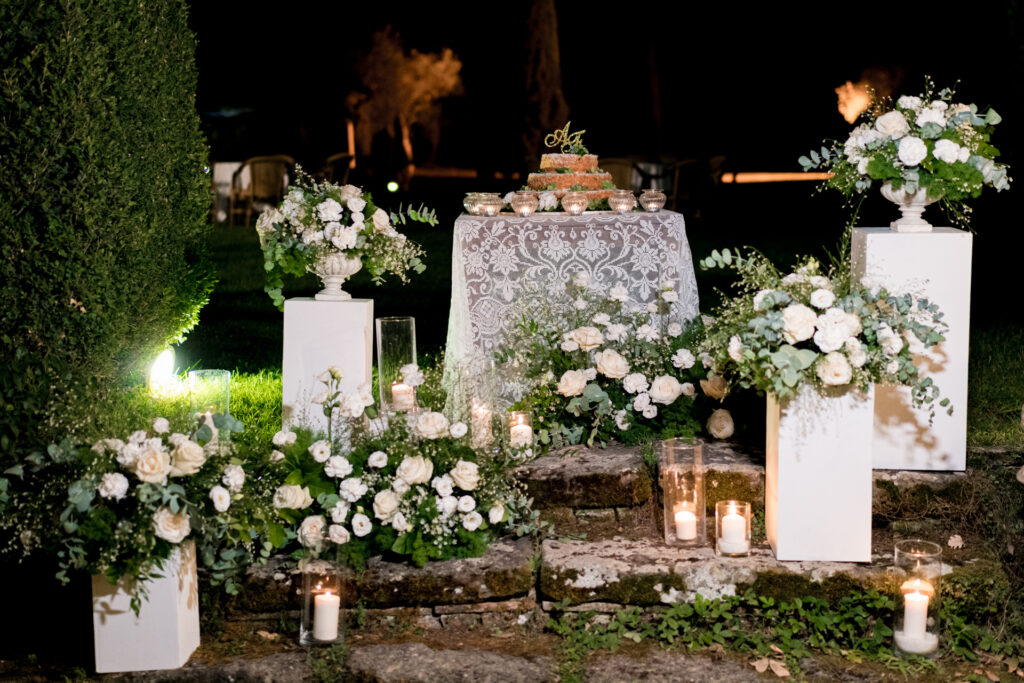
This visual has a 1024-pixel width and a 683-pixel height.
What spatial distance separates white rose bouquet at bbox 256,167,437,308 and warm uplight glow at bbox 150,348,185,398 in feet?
2.81

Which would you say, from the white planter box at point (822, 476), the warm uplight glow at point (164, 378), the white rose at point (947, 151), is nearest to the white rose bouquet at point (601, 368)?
the white planter box at point (822, 476)

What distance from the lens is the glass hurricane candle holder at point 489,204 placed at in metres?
6.30

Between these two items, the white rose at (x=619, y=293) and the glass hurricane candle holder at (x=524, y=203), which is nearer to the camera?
the white rose at (x=619, y=293)

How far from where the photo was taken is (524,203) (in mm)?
6355

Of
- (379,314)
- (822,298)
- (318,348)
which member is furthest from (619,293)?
(379,314)

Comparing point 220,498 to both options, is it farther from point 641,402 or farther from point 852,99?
point 852,99

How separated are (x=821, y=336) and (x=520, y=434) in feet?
5.06

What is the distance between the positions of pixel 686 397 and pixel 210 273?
282 centimetres

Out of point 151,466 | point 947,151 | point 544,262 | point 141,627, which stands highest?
point 947,151

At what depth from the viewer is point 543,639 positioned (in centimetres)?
432

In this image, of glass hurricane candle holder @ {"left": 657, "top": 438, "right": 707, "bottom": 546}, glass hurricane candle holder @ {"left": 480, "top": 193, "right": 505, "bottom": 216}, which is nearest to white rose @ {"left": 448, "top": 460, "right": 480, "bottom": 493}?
glass hurricane candle holder @ {"left": 657, "top": 438, "right": 707, "bottom": 546}

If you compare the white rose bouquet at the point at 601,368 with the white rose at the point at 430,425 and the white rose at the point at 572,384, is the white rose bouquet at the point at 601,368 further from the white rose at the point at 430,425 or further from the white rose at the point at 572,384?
the white rose at the point at 430,425

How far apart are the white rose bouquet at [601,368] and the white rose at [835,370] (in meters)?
1.30

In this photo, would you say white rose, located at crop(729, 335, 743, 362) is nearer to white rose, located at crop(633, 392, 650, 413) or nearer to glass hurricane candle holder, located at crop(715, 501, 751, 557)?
glass hurricane candle holder, located at crop(715, 501, 751, 557)
